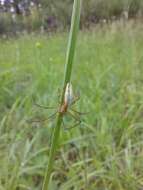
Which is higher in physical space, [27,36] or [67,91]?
[67,91]

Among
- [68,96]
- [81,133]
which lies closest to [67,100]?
[68,96]

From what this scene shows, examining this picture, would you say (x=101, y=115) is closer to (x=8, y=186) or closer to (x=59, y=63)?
(x=8, y=186)

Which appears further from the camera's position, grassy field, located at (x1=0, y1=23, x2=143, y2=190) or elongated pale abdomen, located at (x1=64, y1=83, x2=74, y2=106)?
grassy field, located at (x1=0, y1=23, x2=143, y2=190)

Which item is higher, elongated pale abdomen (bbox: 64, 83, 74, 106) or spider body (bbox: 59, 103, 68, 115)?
elongated pale abdomen (bbox: 64, 83, 74, 106)

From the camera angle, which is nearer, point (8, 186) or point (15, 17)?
point (8, 186)

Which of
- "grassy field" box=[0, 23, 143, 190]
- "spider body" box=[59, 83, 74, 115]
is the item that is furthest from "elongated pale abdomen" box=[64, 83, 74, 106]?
"grassy field" box=[0, 23, 143, 190]

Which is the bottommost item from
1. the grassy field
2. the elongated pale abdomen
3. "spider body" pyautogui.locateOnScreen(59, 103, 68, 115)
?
the grassy field

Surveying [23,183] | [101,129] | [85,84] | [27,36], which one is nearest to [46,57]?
[85,84]

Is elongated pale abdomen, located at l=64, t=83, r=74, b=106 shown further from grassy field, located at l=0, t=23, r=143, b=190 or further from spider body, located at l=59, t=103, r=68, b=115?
grassy field, located at l=0, t=23, r=143, b=190
